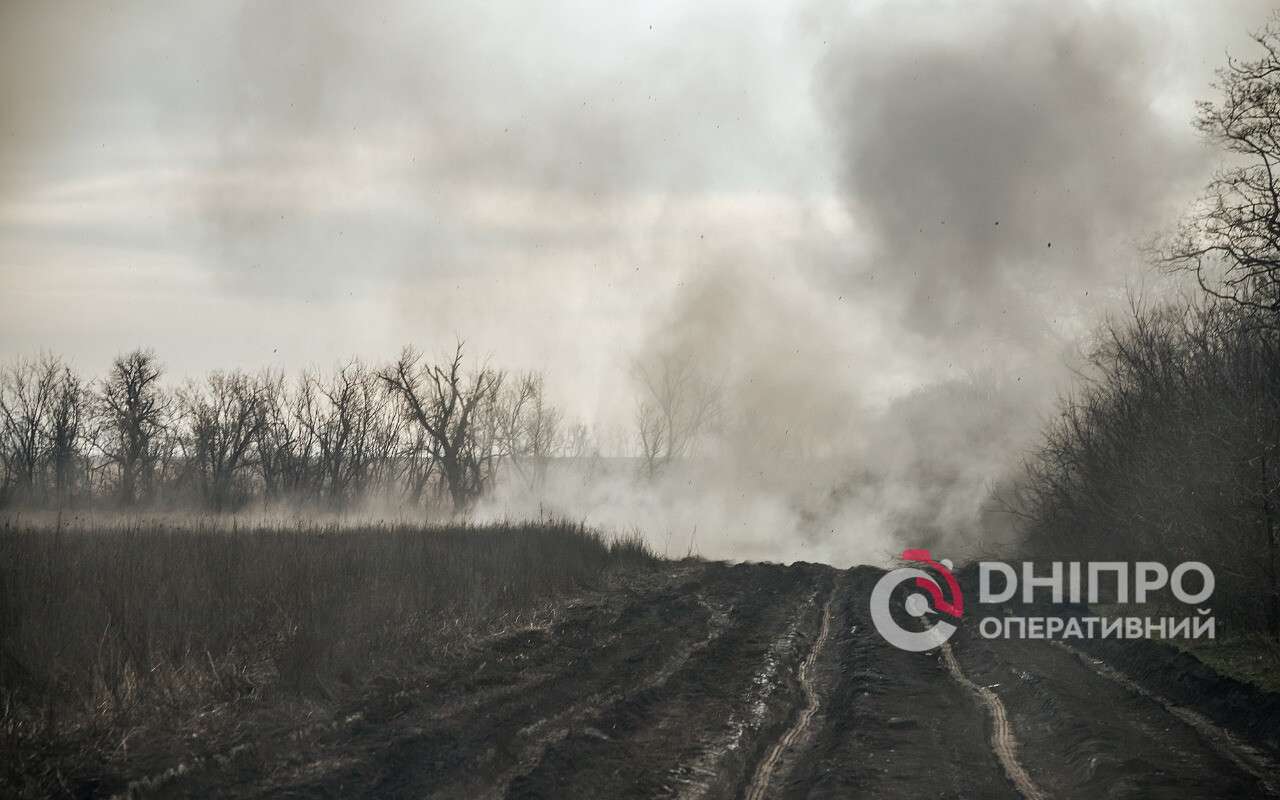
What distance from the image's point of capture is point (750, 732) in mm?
9367

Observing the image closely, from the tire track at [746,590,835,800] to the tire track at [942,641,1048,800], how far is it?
5.92 feet

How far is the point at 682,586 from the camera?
21.2m

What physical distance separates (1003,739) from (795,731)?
1.94 m

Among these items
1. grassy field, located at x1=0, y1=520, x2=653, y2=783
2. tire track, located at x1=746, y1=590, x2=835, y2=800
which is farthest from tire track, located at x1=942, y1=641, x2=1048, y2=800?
grassy field, located at x1=0, y1=520, x2=653, y2=783

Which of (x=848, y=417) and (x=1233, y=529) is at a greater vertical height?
(x=848, y=417)

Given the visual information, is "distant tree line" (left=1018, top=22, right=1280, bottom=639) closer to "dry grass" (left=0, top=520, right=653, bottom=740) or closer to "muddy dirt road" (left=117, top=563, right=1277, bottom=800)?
"muddy dirt road" (left=117, top=563, right=1277, bottom=800)

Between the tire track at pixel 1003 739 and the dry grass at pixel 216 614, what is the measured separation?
20.9 feet

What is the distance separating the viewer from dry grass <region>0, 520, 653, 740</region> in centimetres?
879

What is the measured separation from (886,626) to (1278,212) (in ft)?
28.1

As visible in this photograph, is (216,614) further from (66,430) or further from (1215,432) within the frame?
(66,430)

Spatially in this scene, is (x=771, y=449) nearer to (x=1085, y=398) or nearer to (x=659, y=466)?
(x=659, y=466)

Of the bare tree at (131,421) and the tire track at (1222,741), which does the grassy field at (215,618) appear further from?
the bare tree at (131,421)

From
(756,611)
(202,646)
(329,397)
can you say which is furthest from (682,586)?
(329,397)

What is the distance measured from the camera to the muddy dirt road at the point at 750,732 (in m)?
7.43
